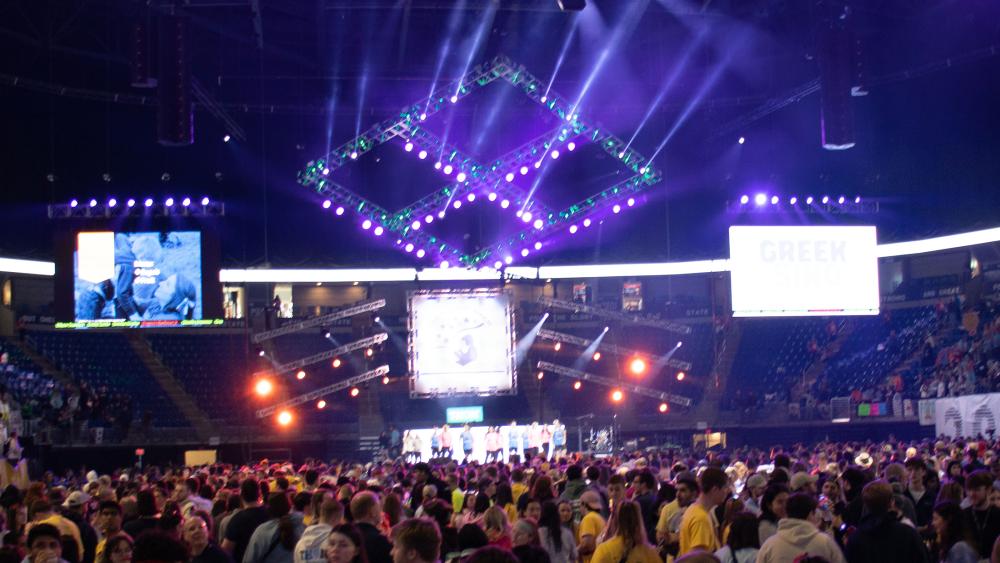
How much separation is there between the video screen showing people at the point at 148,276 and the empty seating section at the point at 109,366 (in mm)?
9344

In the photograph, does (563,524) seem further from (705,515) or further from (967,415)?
(967,415)

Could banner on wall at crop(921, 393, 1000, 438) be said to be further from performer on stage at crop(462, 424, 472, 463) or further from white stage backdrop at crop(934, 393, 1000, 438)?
performer on stage at crop(462, 424, 472, 463)

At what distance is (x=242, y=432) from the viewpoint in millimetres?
32375

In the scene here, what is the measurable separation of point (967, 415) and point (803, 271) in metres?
4.72

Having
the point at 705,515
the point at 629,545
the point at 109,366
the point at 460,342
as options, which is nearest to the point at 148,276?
the point at 460,342

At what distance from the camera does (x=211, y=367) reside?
35.4 meters

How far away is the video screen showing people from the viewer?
24.0m

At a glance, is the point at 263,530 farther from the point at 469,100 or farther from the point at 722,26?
the point at 469,100

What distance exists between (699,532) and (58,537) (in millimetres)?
3674

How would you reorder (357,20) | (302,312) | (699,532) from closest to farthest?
1. (699,532)
2. (357,20)
3. (302,312)

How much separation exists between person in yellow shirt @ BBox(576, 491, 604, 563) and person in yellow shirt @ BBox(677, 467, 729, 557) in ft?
1.93

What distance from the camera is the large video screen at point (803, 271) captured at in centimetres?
2742

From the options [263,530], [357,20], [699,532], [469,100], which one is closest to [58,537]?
[263,530]

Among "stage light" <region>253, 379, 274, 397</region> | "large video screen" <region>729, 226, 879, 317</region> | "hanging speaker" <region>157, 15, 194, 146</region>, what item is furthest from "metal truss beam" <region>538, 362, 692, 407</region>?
"hanging speaker" <region>157, 15, 194, 146</region>
